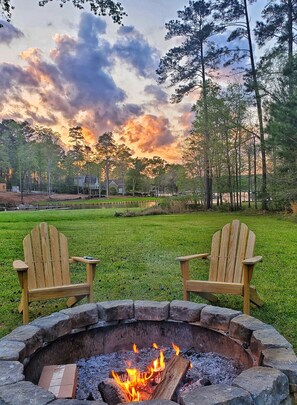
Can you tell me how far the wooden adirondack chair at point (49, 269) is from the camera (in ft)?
9.65

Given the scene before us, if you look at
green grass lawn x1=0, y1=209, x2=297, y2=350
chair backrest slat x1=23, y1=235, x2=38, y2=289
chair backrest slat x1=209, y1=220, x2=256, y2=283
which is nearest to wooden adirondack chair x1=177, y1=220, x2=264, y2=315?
chair backrest slat x1=209, y1=220, x2=256, y2=283

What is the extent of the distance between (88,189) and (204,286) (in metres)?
48.4

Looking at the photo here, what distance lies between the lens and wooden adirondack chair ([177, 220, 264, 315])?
3.03 meters

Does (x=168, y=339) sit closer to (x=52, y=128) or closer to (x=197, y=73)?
(x=197, y=73)

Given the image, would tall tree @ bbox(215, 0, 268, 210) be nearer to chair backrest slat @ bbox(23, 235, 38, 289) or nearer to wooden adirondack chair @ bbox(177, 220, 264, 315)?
wooden adirondack chair @ bbox(177, 220, 264, 315)

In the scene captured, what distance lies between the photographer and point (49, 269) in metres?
3.27

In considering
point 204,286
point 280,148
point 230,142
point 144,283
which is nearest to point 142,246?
point 144,283

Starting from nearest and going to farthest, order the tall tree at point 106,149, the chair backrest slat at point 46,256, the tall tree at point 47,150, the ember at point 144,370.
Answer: the ember at point 144,370, the chair backrest slat at point 46,256, the tall tree at point 47,150, the tall tree at point 106,149

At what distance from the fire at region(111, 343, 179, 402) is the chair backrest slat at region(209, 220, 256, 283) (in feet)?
4.72

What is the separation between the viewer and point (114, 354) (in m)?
2.41

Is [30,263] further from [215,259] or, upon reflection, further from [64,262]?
[215,259]

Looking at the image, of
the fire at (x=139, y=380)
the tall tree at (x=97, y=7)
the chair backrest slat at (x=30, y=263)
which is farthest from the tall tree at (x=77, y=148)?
the fire at (x=139, y=380)

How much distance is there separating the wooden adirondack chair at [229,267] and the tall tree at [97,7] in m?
3.96

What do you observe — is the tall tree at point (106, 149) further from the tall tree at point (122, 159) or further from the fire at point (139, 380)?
the fire at point (139, 380)
